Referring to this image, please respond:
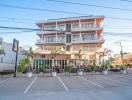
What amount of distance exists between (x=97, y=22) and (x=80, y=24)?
15.8ft

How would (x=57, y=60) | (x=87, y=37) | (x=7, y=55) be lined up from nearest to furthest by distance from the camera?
(x=7, y=55) → (x=57, y=60) → (x=87, y=37)

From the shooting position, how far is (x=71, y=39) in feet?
164

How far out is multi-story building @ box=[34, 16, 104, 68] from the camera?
4612 centimetres

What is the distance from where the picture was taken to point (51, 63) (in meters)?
46.3

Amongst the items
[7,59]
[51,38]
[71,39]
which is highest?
[51,38]

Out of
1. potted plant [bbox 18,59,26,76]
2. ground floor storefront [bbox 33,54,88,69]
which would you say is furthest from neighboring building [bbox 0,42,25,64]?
ground floor storefront [bbox 33,54,88,69]

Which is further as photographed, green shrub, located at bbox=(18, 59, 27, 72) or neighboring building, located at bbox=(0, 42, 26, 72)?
neighboring building, located at bbox=(0, 42, 26, 72)

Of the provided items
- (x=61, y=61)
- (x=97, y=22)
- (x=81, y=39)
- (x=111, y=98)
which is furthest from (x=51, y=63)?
(x=111, y=98)

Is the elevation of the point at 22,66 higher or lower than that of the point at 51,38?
lower

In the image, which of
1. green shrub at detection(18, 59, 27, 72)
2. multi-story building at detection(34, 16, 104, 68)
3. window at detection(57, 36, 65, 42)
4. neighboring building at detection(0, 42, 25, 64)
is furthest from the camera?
window at detection(57, 36, 65, 42)

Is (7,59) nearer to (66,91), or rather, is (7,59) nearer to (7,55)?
(7,55)

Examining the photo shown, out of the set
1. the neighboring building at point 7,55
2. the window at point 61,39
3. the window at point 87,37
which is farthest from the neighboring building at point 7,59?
the window at point 87,37

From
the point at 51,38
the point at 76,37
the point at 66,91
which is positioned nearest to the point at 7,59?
the point at 51,38

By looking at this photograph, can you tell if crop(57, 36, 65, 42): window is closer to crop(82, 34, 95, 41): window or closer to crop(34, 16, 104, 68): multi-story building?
crop(34, 16, 104, 68): multi-story building
